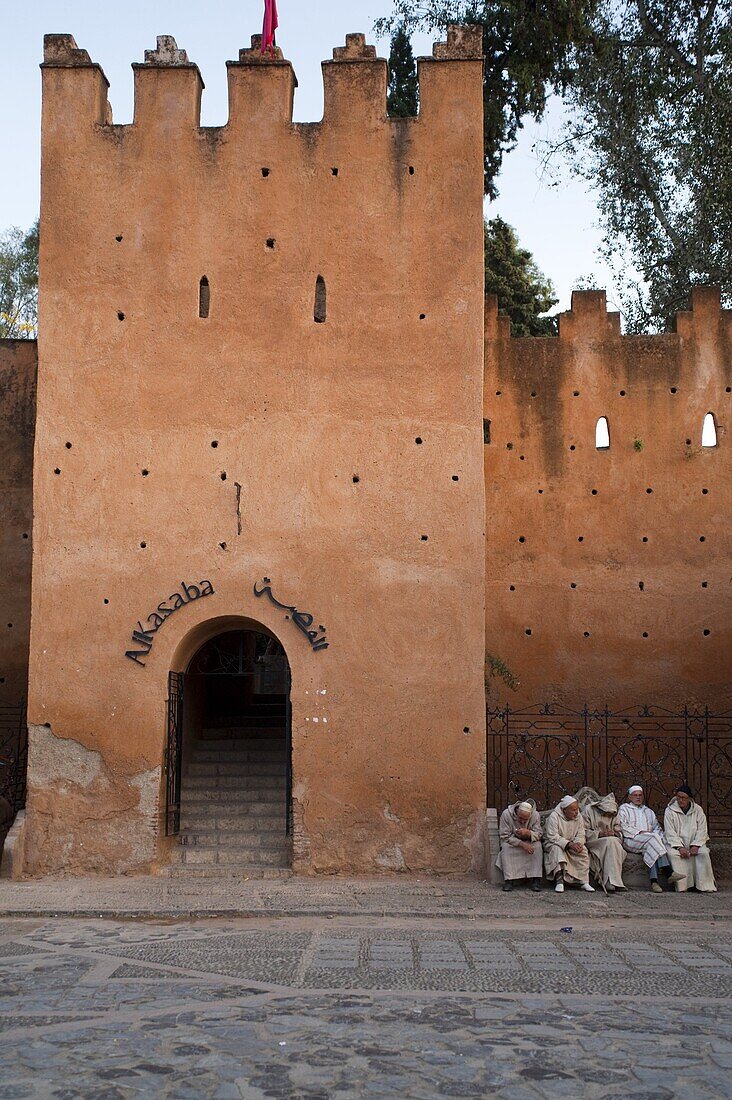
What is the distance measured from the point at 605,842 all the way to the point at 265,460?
17.1 feet

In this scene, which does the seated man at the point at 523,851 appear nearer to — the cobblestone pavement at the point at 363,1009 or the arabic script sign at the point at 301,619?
the cobblestone pavement at the point at 363,1009

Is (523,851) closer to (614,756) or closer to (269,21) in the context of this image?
(614,756)

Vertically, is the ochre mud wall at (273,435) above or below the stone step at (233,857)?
above

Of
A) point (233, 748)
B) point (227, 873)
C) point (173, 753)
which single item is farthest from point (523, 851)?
point (233, 748)

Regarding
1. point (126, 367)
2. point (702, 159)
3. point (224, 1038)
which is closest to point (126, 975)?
point (224, 1038)

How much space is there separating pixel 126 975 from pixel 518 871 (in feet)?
16.3

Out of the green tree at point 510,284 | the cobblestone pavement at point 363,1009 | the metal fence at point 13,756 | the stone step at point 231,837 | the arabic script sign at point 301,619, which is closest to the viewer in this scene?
the cobblestone pavement at point 363,1009

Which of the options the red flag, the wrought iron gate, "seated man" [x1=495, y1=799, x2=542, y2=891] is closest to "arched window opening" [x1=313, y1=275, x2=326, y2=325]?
the red flag

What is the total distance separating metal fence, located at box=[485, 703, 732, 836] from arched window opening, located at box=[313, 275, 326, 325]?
504 centimetres

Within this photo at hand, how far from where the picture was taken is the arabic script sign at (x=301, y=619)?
13.2 m

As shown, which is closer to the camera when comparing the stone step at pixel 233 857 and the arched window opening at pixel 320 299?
the stone step at pixel 233 857

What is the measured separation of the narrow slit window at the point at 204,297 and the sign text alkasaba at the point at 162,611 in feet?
9.75

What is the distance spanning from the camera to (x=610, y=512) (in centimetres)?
1656

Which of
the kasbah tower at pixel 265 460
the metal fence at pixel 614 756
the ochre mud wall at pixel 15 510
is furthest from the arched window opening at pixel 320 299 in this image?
the metal fence at pixel 614 756
